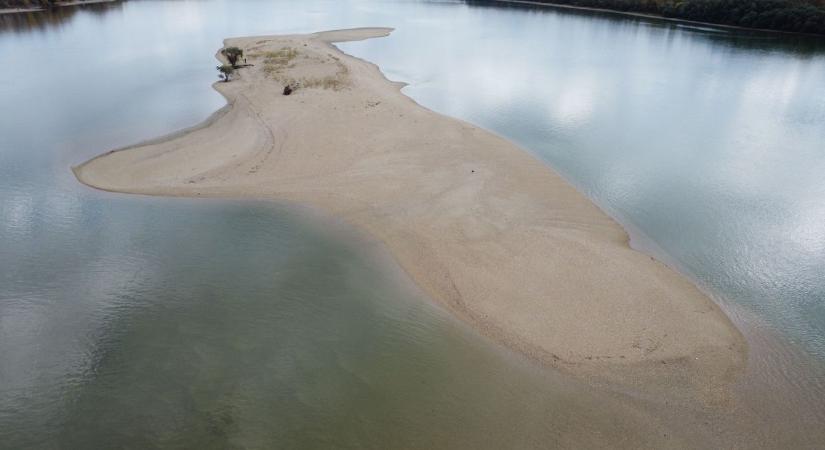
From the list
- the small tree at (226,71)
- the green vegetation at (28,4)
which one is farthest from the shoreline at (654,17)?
the green vegetation at (28,4)

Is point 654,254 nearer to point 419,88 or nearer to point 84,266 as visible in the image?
point 84,266

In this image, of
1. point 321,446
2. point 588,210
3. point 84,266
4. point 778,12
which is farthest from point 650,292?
point 778,12

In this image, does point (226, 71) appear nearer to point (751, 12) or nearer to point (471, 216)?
point (471, 216)

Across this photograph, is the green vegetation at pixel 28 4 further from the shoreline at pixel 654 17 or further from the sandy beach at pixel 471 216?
the shoreline at pixel 654 17

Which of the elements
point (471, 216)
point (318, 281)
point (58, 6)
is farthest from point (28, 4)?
point (471, 216)

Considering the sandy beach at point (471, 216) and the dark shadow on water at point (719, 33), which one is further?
the dark shadow on water at point (719, 33)

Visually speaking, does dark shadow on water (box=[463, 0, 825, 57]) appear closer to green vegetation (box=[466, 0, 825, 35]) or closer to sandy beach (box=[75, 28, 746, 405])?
green vegetation (box=[466, 0, 825, 35])
